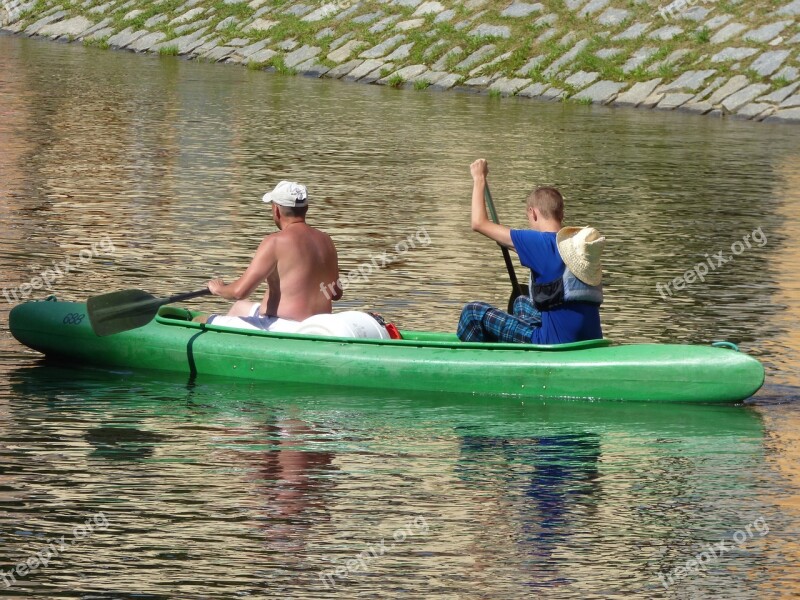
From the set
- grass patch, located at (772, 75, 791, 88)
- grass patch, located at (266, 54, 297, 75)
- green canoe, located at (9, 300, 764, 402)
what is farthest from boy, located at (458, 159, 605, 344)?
grass patch, located at (266, 54, 297, 75)

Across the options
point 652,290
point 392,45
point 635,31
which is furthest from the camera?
point 392,45

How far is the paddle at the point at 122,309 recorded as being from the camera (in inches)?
429

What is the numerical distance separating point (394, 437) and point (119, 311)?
2.50m

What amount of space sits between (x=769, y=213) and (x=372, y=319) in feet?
29.4

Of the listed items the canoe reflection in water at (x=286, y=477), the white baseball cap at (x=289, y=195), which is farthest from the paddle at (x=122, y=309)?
the canoe reflection in water at (x=286, y=477)

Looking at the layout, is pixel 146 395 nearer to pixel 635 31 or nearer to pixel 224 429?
pixel 224 429

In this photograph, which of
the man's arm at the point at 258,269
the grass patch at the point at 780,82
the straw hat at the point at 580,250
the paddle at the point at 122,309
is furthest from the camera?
the grass patch at the point at 780,82

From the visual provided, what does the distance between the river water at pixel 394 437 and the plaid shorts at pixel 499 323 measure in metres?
0.46

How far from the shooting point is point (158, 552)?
23.4 feet

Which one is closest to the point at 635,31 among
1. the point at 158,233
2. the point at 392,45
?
the point at 392,45

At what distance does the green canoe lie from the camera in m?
10.2

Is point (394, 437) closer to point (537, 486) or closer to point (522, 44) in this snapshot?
point (537, 486)

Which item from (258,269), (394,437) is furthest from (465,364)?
(258,269)

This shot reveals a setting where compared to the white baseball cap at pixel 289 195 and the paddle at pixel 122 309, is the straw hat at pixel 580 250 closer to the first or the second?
the white baseball cap at pixel 289 195
